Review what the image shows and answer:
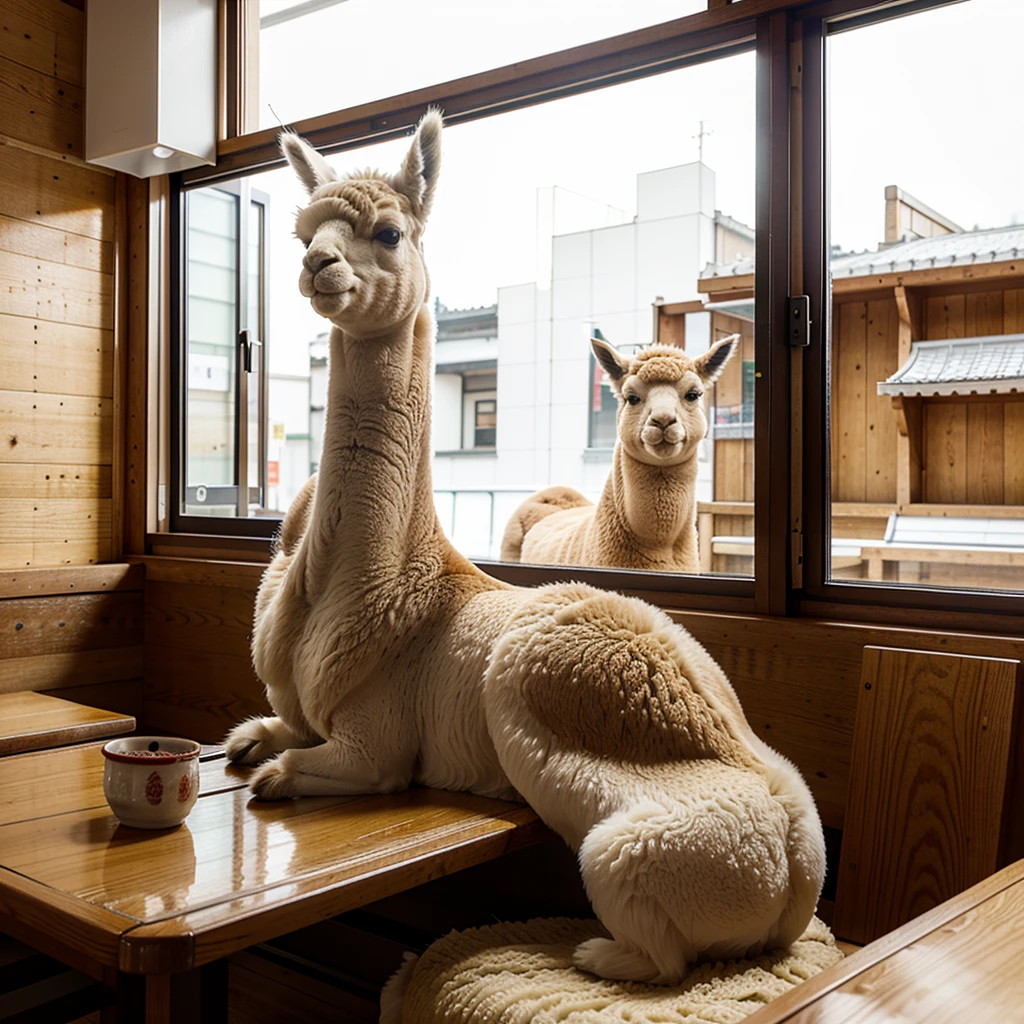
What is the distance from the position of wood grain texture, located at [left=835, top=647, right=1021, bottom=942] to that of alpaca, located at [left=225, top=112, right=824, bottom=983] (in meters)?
0.27

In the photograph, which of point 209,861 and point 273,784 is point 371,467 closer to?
point 273,784

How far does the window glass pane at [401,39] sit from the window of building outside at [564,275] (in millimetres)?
87

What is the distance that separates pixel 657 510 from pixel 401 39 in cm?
156

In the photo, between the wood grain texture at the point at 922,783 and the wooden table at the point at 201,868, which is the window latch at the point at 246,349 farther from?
the wood grain texture at the point at 922,783

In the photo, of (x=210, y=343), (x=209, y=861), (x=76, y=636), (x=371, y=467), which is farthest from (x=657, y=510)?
(x=76, y=636)

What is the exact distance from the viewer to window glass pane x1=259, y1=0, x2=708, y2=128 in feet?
Answer: 8.29

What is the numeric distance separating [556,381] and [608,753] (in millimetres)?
3746

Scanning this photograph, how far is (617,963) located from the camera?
1335 millimetres

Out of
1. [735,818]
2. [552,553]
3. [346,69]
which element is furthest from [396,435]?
[346,69]

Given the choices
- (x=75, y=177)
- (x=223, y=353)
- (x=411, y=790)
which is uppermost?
(x=75, y=177)

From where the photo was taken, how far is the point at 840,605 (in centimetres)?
195

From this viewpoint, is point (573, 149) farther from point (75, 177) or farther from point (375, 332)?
point (375, 332)

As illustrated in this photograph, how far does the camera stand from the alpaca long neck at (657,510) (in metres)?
2.66

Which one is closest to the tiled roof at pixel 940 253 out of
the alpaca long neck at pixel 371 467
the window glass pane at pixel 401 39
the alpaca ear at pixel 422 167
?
the window glass pane at pixel 401 39
